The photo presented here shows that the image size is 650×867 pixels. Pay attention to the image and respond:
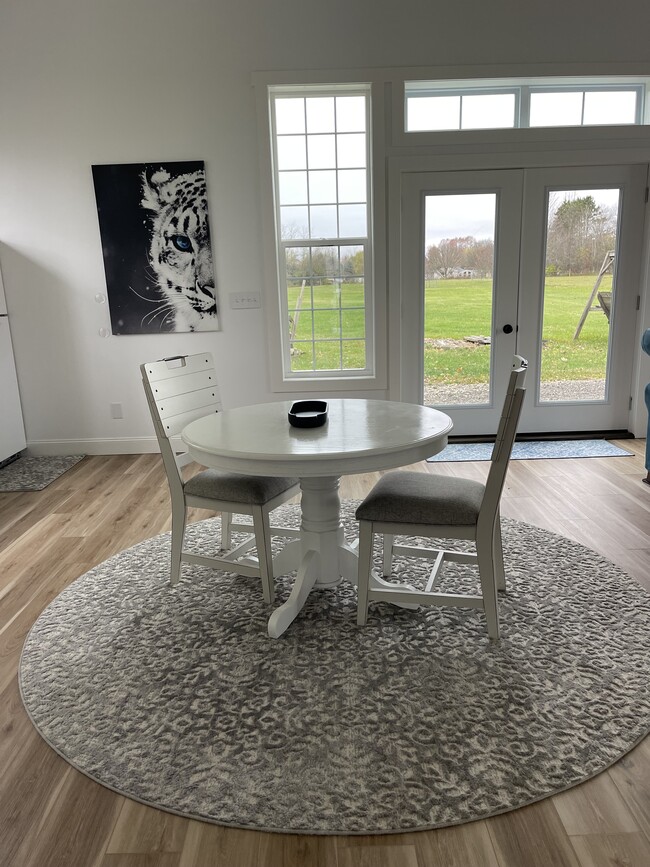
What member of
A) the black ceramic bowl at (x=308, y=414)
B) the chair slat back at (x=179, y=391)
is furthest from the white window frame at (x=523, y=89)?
the black ceramic bowl at (x=308, y=414)

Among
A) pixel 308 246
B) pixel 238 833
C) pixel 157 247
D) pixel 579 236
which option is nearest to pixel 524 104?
pixel 579 236

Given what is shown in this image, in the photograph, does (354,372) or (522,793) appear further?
(354,372)

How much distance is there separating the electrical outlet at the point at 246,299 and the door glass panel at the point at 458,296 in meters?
1.21

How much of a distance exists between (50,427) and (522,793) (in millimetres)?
4173

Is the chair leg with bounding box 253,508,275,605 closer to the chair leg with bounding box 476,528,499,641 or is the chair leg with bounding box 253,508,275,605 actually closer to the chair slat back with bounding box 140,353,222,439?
the chair slat back with bounding box 140,353,222,439

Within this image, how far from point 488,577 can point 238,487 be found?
3.13 ft

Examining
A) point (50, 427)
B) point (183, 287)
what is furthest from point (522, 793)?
point (50, 427)

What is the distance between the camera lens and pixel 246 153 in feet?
13.9

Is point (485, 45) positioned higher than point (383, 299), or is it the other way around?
point (485, 45)

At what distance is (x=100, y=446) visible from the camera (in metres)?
4.70

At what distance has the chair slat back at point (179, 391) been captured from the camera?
97.6 inches

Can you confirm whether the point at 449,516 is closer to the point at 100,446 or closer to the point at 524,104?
the point at 100,446

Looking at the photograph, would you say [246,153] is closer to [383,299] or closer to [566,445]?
[383,299]

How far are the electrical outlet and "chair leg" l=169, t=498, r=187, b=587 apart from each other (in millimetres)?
2276
